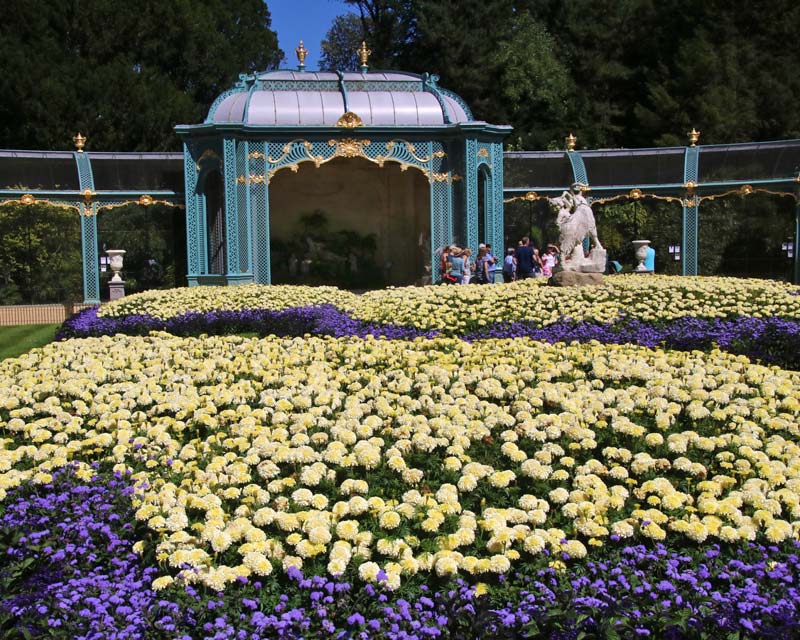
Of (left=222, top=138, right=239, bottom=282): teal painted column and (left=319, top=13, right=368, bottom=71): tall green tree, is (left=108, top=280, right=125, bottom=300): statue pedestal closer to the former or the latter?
(left=222, top=138, right=239, bottom=282): teal painted column

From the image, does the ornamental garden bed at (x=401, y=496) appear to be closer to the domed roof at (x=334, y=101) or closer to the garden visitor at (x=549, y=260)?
the domed roof at (x=334, y=101)

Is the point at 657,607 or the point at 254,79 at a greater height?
the point at 254,79

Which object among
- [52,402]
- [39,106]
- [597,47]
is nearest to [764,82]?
[597,47]

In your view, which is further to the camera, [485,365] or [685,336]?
[685,336]

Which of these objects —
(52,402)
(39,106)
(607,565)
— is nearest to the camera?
(607,565)

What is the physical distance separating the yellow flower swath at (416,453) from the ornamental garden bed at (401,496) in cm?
1

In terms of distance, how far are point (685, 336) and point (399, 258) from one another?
13927 millimetres

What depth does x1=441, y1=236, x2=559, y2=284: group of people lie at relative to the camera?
1736 cm

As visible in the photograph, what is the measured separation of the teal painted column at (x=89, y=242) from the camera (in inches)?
763

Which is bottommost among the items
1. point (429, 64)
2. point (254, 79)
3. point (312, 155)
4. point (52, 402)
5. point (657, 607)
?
point (657, 607)

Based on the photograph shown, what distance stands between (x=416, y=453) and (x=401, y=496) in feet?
1.73

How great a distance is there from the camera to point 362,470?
4.53 meters

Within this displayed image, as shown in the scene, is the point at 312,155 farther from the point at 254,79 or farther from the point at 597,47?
the point at 597,47

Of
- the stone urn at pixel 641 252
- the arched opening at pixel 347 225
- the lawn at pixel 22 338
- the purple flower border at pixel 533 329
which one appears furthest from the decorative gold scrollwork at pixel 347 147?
the purple flower border at pixel 533 329
